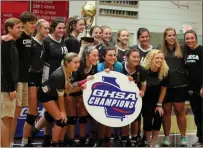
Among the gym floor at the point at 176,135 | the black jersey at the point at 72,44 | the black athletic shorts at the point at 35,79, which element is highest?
the black jersey at the point at 72,44

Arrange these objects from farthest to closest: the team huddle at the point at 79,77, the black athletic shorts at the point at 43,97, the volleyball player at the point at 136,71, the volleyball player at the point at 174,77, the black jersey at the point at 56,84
A: the volleyball player at the point at 174,77 < the volleyball player at the point at 136,71 < the black athletic shorts at the point at 43,97 < the black jersey at the point at 56,84 < the team huddle at the point at 79,77

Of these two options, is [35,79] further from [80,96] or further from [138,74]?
[138,74]

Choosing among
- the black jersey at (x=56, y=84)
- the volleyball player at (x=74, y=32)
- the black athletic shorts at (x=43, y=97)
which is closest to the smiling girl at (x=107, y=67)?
the volleyball player at (x=74, y=32)

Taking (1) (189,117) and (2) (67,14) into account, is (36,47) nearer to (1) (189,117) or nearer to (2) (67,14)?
(1) (189,117)

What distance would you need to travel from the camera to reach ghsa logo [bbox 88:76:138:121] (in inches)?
141

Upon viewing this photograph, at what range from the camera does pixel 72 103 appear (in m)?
3.61

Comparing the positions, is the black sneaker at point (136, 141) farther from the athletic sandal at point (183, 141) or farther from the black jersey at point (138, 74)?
the black jersey at point (138, 74)

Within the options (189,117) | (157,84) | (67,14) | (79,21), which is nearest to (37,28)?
(79,21)

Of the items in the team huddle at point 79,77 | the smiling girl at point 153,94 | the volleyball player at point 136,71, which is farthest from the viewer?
the smiling girl at point 153,94

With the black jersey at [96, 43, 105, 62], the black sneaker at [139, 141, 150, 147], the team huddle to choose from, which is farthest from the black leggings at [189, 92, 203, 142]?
the black jersey at [96, 43, 105, 62]

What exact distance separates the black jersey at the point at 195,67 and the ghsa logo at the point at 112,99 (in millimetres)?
716

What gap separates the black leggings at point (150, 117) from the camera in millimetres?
3854

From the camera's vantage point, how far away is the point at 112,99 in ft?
11.9

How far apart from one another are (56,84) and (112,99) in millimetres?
611
